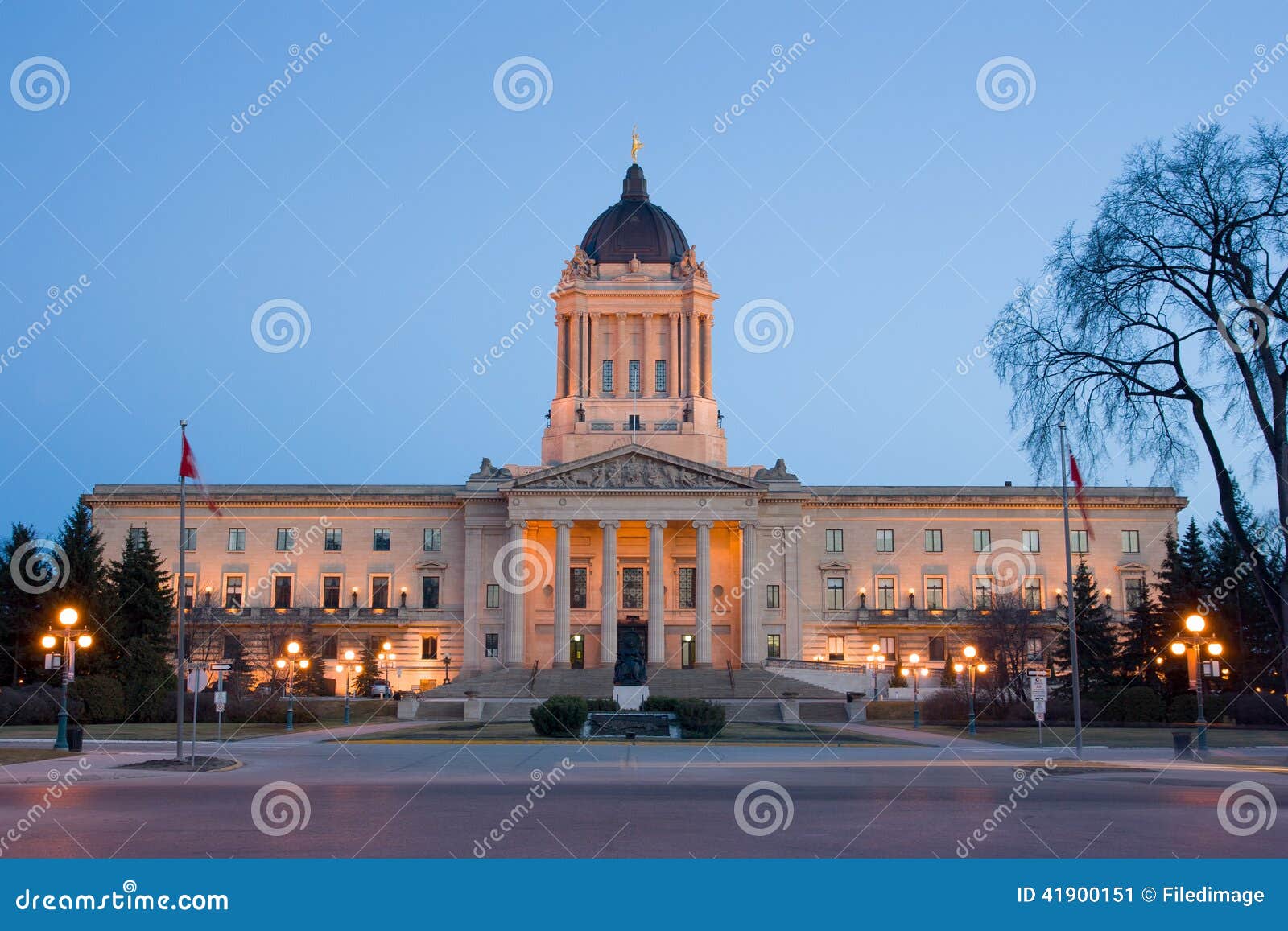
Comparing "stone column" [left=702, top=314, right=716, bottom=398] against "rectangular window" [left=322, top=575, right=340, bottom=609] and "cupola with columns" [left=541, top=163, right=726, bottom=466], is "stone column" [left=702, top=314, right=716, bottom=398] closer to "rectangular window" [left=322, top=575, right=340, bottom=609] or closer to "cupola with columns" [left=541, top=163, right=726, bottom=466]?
"cupola with columns" [left=541, top=163, right=726, bottom=466]

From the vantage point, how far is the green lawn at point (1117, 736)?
157ft

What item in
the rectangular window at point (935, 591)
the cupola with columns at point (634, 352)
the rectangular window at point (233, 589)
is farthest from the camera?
the cupola with columns at point (634, 352)

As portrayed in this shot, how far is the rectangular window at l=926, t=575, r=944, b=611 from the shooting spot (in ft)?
305

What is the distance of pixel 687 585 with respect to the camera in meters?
90.7

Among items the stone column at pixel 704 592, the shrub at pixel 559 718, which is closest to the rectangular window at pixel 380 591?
the stone column at pixel 704 592

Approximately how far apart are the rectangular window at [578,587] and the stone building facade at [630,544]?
0.41 feet

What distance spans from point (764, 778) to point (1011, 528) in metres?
67.5

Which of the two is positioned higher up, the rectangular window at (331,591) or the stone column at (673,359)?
the stone column at (673,359)

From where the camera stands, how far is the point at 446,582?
92938mm

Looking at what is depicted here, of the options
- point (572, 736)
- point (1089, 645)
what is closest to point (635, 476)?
point (1089, 645)

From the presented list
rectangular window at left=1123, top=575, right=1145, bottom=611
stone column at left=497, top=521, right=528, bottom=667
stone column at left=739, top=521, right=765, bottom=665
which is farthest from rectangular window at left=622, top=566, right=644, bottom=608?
rectangular window at left=1123, top=575, right=1145, bottom=611

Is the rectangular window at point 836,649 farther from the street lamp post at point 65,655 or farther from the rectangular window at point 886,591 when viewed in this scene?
the street lamp post at point 65,655

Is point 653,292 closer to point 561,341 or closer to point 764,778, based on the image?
point 561,341

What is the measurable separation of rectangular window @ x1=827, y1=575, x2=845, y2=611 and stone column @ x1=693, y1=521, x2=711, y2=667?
10251mm
